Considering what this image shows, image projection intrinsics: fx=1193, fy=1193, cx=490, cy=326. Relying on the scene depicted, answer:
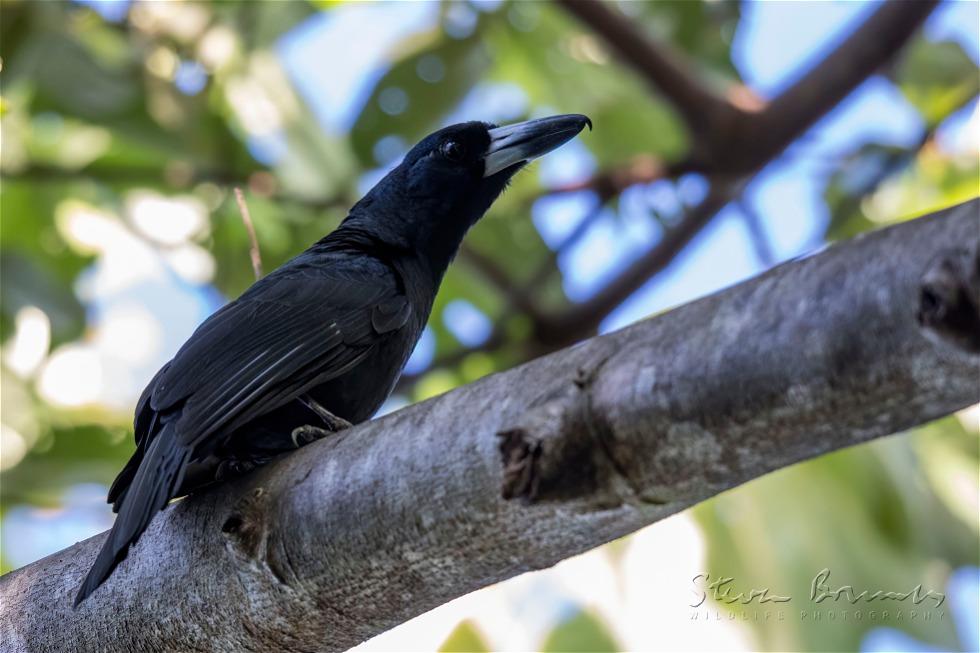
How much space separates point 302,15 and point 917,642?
3594mm

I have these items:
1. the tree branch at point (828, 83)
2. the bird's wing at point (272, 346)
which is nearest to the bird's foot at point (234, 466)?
the bird's wing at point (272, 346)

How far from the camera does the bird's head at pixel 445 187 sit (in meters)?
4.21

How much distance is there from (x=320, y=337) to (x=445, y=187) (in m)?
1.19

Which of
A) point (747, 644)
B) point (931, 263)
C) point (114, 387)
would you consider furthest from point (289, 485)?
point (114, 387)

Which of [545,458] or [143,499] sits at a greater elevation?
[545,458]

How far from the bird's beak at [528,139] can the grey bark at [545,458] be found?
184 centimetres

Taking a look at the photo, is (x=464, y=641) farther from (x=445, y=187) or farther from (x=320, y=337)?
(x=445, y=187)

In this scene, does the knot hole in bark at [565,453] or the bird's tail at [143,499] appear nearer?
the knot hole in bark at [565,453]

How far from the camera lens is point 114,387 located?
6039 millimetres

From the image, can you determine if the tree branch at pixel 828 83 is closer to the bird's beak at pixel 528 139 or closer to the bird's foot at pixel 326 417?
the bird's beak at pixel 528 139

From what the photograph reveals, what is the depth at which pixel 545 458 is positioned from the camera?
182cm

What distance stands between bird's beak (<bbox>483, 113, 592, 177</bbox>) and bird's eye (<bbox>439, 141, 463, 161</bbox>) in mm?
100

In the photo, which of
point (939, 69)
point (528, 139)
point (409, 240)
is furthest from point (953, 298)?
point (939, 69)

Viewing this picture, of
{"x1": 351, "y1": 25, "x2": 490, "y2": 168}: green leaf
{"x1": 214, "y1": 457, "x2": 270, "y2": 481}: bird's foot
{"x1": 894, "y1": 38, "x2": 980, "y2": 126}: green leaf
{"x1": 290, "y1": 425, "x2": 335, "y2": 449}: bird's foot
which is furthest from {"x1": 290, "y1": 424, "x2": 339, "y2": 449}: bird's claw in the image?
{"x1": 894, "y1": 38, "x2": 980, "y2": 126}: green leaf
